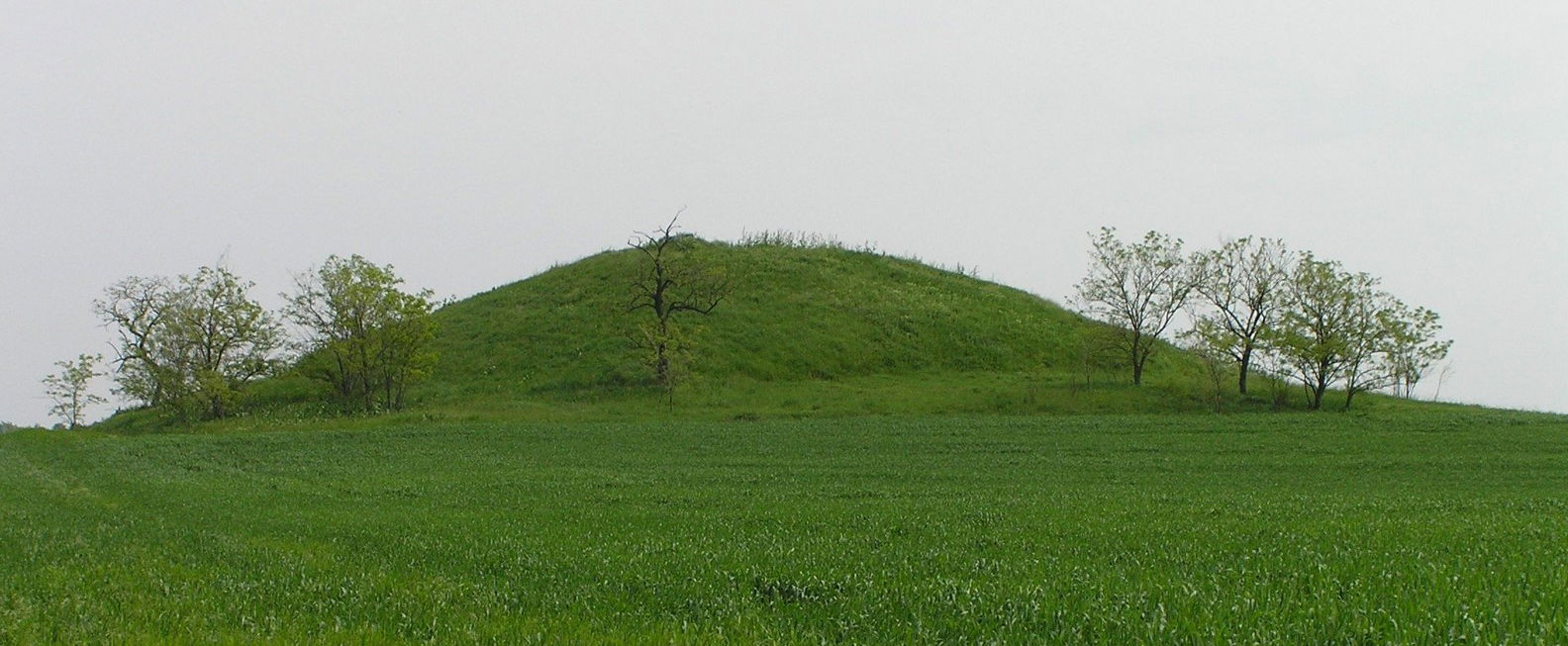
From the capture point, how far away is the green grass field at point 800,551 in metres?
7.02

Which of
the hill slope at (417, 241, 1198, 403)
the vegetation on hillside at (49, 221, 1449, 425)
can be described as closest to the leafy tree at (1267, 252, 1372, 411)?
the vegetation on hillside at (49, 221, 1449, 425)

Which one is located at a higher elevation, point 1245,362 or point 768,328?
point 768,328

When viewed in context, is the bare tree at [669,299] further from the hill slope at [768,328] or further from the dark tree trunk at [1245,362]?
the dark tree trunk at [1245,362]

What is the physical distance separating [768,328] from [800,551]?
69.9 m

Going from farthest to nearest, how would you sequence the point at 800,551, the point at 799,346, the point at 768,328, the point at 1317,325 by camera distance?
the point at 768,328
the point at 799,346
the point at 1317,325
the point at 800,551

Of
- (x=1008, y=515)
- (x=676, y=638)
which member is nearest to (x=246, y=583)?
(x=676, y=638)

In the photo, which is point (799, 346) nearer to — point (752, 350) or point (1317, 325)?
point (752, 350)

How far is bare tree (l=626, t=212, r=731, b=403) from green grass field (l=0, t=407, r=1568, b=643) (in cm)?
3074

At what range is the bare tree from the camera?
68.0 metres

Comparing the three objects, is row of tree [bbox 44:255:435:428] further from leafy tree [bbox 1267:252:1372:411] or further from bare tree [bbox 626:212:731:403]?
leafy tree [bbox 1267:252:1372:411]

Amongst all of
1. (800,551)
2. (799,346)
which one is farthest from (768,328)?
(800,551)

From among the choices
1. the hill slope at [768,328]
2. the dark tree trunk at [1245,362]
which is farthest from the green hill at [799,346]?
the dark tree trunk at [1245,362]

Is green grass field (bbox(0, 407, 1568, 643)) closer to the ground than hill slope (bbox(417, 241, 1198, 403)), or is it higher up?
closer to the ground

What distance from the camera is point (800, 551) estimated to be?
12391 mm
